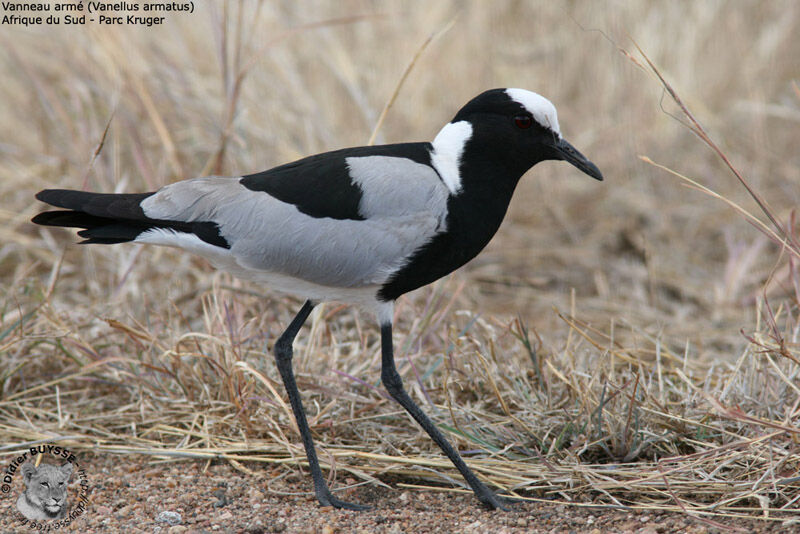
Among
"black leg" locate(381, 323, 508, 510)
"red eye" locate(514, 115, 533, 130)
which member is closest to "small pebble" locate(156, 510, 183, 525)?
"black leg" locate(381, 323, 508, 510)

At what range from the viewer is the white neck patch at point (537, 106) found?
2828mm

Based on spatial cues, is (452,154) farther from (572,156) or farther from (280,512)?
(280,512)

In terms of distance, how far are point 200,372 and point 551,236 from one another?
270 cm

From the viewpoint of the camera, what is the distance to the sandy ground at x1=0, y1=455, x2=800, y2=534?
8.39ft

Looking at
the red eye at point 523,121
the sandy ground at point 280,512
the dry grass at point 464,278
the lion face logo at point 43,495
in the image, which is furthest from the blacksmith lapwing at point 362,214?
the lion face logo at point 43,495

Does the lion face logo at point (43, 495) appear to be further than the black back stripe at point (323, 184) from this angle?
No

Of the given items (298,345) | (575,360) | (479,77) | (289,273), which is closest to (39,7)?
(479,77)

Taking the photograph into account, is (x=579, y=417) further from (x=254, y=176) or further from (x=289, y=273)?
(x=254, y=176)

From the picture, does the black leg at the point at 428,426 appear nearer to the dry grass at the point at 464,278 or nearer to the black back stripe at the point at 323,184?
the dry grass at the point at 464,278

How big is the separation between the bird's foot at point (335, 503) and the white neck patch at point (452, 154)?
102 cm

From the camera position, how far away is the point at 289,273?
284cm

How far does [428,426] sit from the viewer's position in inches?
113

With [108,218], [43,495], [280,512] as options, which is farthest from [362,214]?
[43,495]

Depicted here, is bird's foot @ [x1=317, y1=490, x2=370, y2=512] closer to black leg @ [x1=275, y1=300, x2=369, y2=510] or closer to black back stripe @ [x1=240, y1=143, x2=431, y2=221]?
black leg @ [x1=275, y1=300, x2=369, y2=510]
